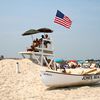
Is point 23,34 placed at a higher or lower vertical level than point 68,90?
higher

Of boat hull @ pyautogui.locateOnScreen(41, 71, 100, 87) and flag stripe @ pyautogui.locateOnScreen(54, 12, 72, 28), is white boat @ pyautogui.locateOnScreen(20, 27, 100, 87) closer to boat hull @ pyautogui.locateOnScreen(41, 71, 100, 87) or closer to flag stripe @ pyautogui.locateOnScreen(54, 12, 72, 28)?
boat hull @ pyautogui.locateOnScreen(41, 71, 100, 87)

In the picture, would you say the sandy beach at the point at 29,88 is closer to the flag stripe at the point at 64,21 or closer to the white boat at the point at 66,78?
the white boat at the point at 66,78

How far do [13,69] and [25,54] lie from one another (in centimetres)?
254

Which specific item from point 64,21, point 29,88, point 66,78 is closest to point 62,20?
point 64,21

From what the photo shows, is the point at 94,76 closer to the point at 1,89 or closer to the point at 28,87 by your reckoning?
the point at 28,87

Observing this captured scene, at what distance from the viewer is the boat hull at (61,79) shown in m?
17.4

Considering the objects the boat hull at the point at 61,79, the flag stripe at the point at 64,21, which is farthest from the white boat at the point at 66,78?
the flag stripe at the point at 64,21

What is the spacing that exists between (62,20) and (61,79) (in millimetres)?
4390

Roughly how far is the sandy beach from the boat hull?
31 cm

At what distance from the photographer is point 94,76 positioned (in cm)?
1961

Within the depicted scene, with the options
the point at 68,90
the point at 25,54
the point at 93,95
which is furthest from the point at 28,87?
the point at 25,54

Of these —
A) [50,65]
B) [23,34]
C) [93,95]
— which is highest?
[23,34]

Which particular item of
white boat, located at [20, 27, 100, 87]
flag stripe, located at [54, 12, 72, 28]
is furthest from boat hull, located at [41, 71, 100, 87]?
flag stripe, located at [54, 12, 72, 28]

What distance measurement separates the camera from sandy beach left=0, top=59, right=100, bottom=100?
609 inches
